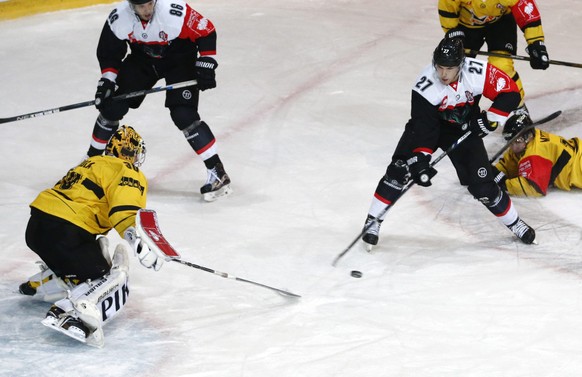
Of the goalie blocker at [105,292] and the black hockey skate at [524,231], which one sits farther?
the black hockey skate at [524,231]

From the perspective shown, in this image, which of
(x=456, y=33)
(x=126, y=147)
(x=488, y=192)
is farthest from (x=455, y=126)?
(x=126, y=147)

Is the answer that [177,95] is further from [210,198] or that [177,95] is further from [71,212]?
[71,212]

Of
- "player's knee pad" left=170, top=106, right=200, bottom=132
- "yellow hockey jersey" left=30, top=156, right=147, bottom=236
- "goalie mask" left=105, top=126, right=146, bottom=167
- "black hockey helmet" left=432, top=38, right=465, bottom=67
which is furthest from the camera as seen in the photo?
"player's knee pad" left=170, top=106, right=200, bottom=132

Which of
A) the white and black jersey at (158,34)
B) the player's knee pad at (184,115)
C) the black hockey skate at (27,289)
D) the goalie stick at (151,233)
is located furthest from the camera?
the player's knee pad at (184,115)

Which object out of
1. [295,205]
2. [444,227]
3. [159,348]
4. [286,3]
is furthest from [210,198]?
[286,3]

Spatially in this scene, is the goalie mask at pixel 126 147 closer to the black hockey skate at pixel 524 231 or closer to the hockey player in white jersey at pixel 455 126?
the hockey player in white jersey at pixel 455 126

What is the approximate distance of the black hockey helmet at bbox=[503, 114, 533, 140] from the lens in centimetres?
484

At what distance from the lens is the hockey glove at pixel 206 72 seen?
4840 millimetres

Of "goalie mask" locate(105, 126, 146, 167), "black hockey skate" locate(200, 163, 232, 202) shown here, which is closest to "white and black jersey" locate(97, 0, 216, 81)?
"black hockey skate" locate(200, 163, 232, 202)

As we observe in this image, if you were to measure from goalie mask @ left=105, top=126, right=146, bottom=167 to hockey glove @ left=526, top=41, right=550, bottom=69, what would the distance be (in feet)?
7.59

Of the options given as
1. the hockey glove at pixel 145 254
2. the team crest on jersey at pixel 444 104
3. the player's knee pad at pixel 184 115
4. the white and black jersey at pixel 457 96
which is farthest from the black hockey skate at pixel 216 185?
the hockey glove at pixel 145 254

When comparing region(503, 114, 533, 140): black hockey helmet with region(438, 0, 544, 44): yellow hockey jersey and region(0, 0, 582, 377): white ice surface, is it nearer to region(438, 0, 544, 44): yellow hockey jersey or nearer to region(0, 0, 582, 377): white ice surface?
region(0, 0, 582, 377): white ice surface

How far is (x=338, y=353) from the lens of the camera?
357 cm

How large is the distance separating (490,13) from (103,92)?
81.6 inches
